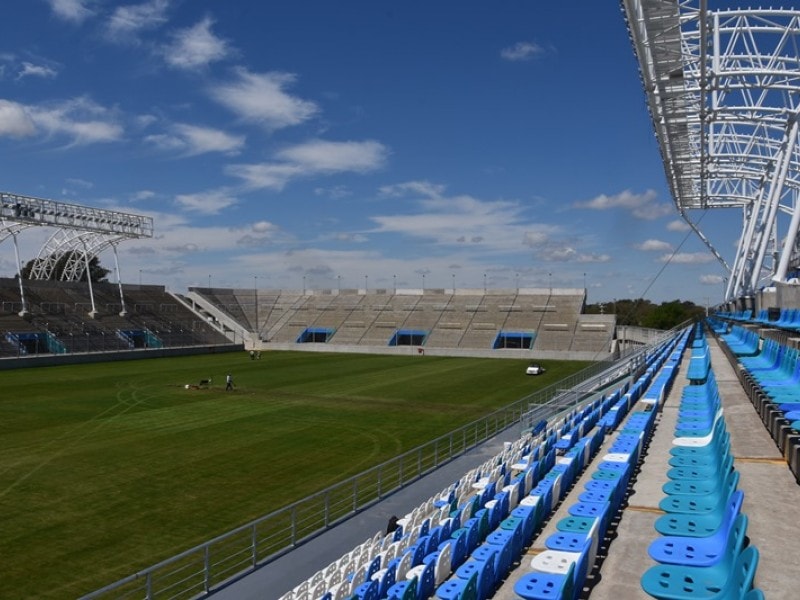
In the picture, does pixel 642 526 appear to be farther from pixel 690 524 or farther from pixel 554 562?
pixel 554 562

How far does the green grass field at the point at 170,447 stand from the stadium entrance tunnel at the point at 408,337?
25.1m

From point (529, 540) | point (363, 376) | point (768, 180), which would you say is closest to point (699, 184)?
point (768, 180)

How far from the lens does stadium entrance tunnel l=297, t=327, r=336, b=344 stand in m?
75.6

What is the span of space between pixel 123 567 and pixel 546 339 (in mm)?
58413

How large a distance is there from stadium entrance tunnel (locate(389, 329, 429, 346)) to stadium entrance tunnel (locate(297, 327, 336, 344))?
8.10 meters

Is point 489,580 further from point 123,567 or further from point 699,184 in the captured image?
point 699,184

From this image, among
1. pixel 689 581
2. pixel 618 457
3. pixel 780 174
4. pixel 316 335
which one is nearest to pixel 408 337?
pixel 316 335

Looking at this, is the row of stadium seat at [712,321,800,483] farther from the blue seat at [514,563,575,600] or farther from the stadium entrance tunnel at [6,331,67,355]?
the stadium entrance tunnel at [6,331,67,355]

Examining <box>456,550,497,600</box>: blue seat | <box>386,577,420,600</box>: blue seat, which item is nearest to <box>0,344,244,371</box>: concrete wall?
<box>386,577,420,600</box>: blue seat

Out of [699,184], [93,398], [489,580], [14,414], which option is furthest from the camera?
[699,184]

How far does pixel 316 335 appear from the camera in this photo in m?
76.8

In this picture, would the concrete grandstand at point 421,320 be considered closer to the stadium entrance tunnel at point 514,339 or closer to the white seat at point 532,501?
the stadium entrance tunnel at point 514,339

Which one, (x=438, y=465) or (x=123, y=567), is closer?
(x=123, y=567)

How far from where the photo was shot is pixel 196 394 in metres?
34.8
